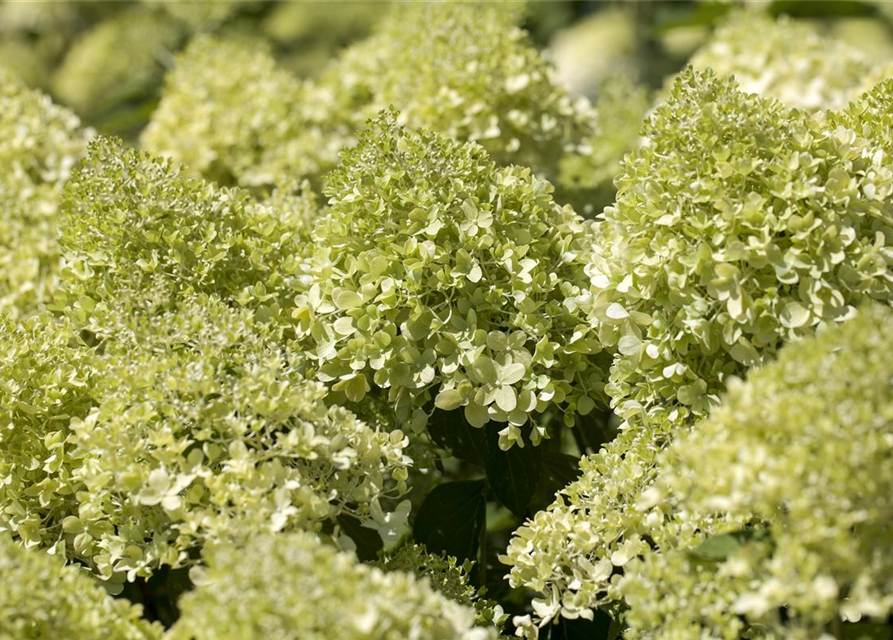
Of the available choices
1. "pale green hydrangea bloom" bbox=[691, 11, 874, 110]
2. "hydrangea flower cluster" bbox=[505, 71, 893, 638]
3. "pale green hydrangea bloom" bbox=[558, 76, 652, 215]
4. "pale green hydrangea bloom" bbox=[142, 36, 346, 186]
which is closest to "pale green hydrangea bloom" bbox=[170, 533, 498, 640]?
"hydrangea flower cluster" bbox=[505, 71, 893, 638]

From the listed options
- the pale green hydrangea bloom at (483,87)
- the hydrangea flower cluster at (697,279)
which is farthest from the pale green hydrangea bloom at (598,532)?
the pale green hydrangea bloom at (483,87)

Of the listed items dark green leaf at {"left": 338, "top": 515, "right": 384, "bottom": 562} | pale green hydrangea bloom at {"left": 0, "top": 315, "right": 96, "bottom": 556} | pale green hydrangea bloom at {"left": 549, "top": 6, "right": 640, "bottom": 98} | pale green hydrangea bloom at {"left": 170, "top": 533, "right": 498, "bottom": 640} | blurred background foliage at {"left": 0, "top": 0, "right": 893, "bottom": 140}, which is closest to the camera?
pale green hydrangea bloom at {"left": 170, "top": 533, "right": 498, "bottom": 640}

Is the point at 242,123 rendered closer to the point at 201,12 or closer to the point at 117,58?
the point at 201,12

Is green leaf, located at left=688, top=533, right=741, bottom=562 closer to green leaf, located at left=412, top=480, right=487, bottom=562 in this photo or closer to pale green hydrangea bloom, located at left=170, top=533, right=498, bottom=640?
pale green hydrangea bloom, located at left=170, top=533, right=498, bottom=640

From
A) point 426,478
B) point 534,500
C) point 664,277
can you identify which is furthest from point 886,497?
point 426,478

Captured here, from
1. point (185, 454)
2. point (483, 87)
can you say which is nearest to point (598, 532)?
point (185, 454)

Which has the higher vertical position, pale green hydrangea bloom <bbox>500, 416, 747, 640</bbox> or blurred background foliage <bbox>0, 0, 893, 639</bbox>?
pale green hydrangea bloom <bbox>500, 416, 747, 640</bbox>
